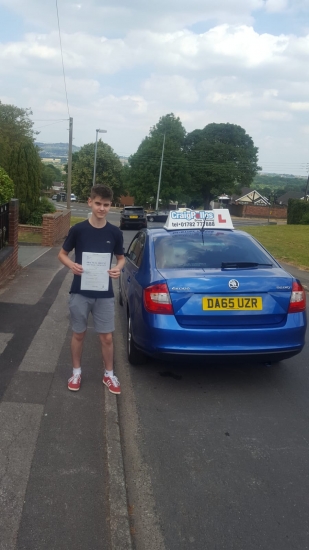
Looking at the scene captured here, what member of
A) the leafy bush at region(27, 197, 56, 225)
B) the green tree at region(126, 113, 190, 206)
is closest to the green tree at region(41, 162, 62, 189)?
the leafy bush at region(27, 197, 56, 225)

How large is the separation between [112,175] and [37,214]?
52108 mm

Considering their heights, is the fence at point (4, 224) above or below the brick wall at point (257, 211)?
above

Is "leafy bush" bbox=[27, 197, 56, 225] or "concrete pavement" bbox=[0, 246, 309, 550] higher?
"concrete pavement" bbox=[0, 246, 309, 550]

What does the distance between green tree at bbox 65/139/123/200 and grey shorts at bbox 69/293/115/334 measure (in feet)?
219

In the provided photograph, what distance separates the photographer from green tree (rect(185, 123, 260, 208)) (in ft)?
213

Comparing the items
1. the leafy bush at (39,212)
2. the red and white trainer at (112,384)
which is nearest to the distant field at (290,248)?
the leafy bush at (39,212)

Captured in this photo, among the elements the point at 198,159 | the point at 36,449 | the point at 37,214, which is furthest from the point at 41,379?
the point at 198,159

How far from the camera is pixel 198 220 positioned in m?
5.67

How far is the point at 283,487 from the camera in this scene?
302cm

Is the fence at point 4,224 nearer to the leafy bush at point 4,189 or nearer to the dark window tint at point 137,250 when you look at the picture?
the leafy bush at point 4,189

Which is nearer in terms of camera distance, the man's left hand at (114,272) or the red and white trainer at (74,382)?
the man's left hand at (114,272)

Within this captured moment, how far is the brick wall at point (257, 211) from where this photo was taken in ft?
240

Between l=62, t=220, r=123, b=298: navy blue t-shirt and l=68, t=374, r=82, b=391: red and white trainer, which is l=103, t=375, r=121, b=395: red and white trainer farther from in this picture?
l=62, t=220, r=123, b=298: navy blue t-shirt

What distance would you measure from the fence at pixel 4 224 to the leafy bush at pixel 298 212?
31957mm
